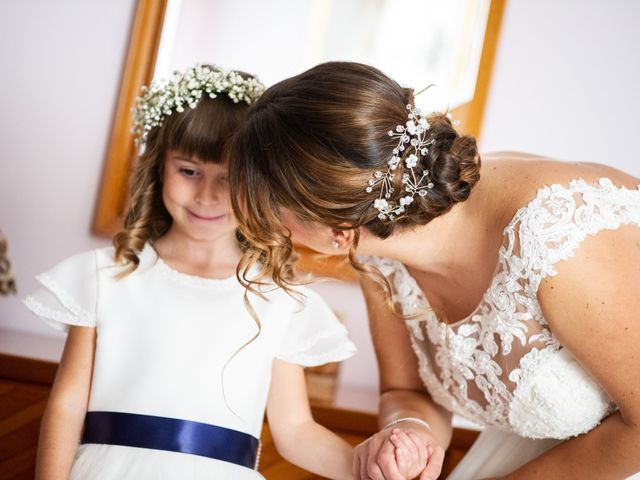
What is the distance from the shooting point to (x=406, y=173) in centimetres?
143

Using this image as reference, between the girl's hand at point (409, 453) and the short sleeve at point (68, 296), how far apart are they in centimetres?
77

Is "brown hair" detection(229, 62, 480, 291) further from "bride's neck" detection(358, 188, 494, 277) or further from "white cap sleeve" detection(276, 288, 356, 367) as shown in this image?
"white cap sleeve" detection(276, 288, 356, 367)

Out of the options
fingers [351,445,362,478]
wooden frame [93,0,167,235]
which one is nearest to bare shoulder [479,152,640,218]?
fingers [351,445,362,478]

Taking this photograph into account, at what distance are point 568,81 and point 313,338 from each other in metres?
1.48

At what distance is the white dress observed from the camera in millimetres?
1440

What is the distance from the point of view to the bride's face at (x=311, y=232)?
1.49 meters

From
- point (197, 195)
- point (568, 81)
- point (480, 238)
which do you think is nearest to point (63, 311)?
point (197, 195)

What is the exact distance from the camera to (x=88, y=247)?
8.75 ft

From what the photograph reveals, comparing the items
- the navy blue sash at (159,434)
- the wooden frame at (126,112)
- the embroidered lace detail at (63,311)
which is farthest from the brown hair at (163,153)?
the wooden frame at (126,112)

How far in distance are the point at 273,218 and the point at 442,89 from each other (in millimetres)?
1409

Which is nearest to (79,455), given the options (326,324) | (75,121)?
(326,324)

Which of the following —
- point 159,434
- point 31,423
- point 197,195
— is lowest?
point 31,423

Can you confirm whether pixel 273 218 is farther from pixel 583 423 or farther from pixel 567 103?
pixel 567 103

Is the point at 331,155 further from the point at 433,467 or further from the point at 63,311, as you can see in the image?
the point at 63,311
